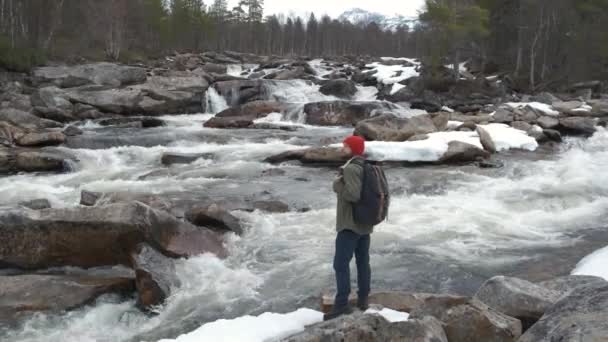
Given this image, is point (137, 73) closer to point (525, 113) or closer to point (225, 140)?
point (225, 140)

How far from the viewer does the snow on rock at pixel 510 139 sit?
16172 millimetres

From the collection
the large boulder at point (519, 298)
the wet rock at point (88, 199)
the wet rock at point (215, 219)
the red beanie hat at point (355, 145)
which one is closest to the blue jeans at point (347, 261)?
the red beanie hat at point (355, 145)

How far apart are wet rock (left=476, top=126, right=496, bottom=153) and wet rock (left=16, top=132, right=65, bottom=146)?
41.1ft

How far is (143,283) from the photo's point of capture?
19.8 feet

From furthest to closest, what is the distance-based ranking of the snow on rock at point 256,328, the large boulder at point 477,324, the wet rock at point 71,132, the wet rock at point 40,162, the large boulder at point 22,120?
the wet rock at point 71,132
the large boulder at point 22,120
the wet rock at point 40,162
the snow on rock at point 256,328
the large boulder at point 477,324

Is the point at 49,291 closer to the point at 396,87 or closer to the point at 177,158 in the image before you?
the point at 177,158

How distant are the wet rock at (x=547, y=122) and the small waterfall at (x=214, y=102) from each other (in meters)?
14.9

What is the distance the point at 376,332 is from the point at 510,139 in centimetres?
1401

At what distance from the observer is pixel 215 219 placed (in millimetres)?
8516

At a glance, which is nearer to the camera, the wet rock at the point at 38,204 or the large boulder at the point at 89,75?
the wet rock at the point at 38,204

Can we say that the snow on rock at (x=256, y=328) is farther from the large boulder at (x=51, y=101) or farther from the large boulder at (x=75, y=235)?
the large boulder at (x=51, y=101)

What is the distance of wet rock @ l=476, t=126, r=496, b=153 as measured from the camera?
15250 millimetres

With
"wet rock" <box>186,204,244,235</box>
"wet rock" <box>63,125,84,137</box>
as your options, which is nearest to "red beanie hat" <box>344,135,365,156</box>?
"wet rock" <box>186,204,244,235</box>

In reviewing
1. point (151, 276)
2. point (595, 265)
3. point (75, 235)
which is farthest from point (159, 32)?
point (595, 265)
